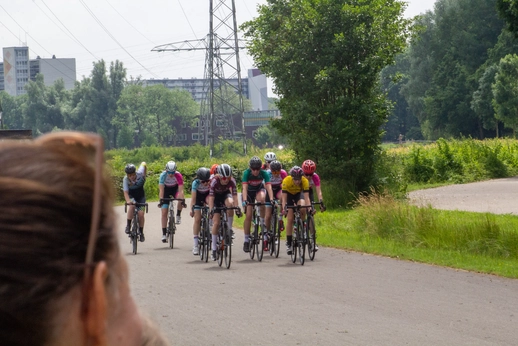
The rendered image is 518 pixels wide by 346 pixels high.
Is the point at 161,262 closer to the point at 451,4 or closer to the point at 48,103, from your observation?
the point at 451,4

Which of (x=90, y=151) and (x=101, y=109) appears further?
(x=101, y=109)

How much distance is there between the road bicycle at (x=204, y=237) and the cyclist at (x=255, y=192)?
701mm

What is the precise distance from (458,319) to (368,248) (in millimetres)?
8563

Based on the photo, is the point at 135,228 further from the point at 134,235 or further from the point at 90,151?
the point at 90,151

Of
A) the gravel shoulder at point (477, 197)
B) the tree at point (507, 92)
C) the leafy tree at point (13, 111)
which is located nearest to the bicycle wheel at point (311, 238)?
the gravel shoulder at point (477, 197)

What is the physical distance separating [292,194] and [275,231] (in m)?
1.13

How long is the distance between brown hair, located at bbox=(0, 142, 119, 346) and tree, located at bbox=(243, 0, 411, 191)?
30.2 metres

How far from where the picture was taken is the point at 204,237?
60.4ft

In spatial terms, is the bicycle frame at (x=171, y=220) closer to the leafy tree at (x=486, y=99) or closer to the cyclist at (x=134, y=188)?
the cyclist at (x=134, y=188)

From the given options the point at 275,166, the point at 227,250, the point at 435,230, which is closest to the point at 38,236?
the point at 227,250

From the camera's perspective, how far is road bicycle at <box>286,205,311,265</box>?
17.1m

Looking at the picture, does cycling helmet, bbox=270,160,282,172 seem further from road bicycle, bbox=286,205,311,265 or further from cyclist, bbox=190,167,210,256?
road bicycle, bbox=286,205,311,265

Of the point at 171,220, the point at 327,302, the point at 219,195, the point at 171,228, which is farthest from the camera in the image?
the point at 171,220

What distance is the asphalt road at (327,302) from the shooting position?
969cm
